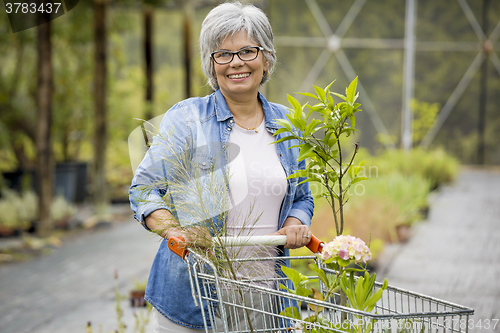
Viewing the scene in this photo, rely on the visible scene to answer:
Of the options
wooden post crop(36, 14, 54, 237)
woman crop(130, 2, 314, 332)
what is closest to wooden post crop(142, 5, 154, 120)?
wooden post crop(36, 14, 54, 237)

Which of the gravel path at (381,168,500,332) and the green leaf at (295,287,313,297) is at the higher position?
the green leaf at (295,287,313,297)

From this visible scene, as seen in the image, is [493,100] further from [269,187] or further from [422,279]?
[269,187]

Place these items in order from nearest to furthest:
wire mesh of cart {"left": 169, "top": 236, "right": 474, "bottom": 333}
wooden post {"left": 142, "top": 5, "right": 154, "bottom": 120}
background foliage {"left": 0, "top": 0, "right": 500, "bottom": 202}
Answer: wire mesh of cart {"left": 169, "top": 236, "right": 474, "bottom": 333}
background foliage {"left": 0, "top": 0, "right": 500, "bottom": 202}
wooden post {"left": 142, "top": 5, "right": 154, "bottom": 120}

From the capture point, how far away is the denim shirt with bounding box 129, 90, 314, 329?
190 centimetres

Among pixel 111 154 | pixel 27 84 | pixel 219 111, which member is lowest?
pixel 219 111

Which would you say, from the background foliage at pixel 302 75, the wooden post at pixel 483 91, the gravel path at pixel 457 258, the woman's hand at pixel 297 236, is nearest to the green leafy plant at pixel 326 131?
the woman's hand at pixel 297 236

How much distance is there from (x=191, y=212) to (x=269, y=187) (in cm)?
40

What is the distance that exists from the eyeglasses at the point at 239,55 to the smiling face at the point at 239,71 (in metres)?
0.01

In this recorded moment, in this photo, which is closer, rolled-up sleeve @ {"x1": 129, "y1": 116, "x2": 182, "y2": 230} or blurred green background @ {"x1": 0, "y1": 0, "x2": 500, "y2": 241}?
rolled-up sleeve @ {"x1": 129, "y1": 116, "x2": 182, "y2": 230}

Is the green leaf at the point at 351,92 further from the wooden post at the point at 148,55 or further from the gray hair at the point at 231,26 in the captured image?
the wooden post at the point at 148,55

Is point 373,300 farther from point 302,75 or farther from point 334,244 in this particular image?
point 302,75

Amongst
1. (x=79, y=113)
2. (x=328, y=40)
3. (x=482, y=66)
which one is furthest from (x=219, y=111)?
(x=482, y=66)

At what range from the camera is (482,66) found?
53.2ft

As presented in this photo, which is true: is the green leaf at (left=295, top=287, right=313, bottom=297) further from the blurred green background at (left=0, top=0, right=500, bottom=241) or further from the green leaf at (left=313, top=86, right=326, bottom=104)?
the blurred green background at (left=0, top=0, right=500, bottom=241)
